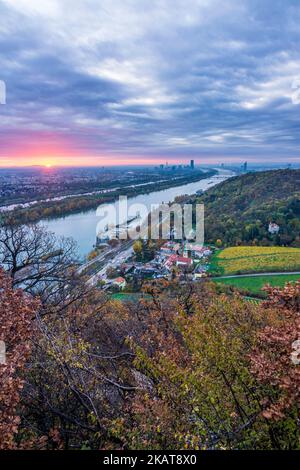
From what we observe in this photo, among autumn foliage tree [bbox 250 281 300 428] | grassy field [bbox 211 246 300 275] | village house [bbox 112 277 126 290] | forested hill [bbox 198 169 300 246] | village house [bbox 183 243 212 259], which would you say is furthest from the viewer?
forested hill [bbox 198 169 300 246]

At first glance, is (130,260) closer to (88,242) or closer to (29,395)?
(88,242)

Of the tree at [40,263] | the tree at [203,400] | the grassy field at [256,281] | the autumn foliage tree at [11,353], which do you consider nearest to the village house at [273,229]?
the grassy field at [256,281]

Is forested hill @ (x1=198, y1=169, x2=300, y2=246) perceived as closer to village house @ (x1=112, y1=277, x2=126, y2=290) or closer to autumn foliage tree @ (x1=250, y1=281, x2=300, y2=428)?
village house @ (x1=112, y1=277, x2=126, y2=290)

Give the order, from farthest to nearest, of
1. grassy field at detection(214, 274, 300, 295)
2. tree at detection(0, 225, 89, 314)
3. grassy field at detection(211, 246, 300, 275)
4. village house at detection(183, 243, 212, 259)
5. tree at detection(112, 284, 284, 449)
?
village house at detection(183, 243, 212, 259), grassy field at detection(211, 246, 300, 275), grassy field at detection(214, 274, 300, 295), tree at detection(0, 225, 89, 314), tree at detection(112, 284, 284, 449)

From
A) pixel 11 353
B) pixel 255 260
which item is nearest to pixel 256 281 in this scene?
pixel 255 260

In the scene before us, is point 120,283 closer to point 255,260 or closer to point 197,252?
point 197,252

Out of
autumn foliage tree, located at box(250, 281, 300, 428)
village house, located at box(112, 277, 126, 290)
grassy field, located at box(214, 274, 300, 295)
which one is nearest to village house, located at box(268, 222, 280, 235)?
grassy field, located at box(214, 274, 300, 295)
